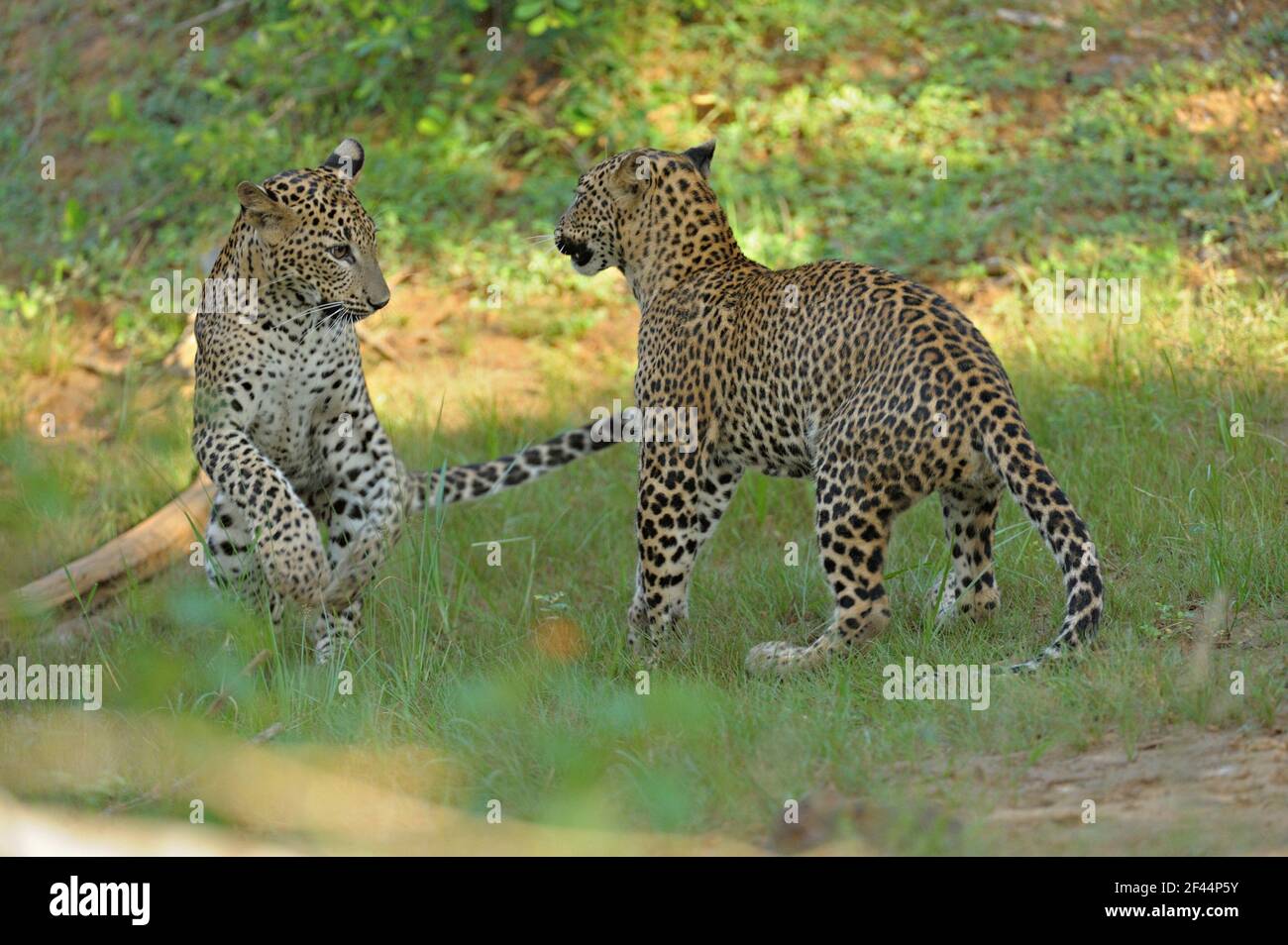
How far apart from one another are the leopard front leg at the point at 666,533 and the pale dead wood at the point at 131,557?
2.40m

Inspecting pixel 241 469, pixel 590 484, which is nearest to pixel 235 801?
pixel 241 469

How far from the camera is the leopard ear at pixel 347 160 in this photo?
788 centimetres

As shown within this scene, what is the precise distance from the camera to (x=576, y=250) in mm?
7895

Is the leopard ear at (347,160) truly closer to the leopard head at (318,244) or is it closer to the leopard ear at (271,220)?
the leopard head at (318,244)

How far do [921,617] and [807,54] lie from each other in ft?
25.7

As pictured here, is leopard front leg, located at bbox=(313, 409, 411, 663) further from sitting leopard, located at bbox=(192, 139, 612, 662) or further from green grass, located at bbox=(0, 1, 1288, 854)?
green grass, located at bbox=(0, 1, 1288, 854)

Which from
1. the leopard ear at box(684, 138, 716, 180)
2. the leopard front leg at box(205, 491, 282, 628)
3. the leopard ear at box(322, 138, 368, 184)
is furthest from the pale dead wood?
the leopard ear at box(684, 138, 716, 180)

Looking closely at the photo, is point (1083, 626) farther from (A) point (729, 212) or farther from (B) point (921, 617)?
(A) point (729, 212)

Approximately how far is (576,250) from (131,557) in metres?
3.02

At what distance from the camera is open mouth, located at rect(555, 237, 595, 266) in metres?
7.87

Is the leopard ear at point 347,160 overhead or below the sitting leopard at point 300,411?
overhead

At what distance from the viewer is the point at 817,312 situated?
6.82 m

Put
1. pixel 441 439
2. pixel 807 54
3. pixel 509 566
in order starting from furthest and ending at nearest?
pixel 807 54
pixel 441 439
pixel 509 566

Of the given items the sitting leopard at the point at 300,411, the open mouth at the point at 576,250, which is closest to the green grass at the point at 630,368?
the sitting leopard at the point at 300,411
